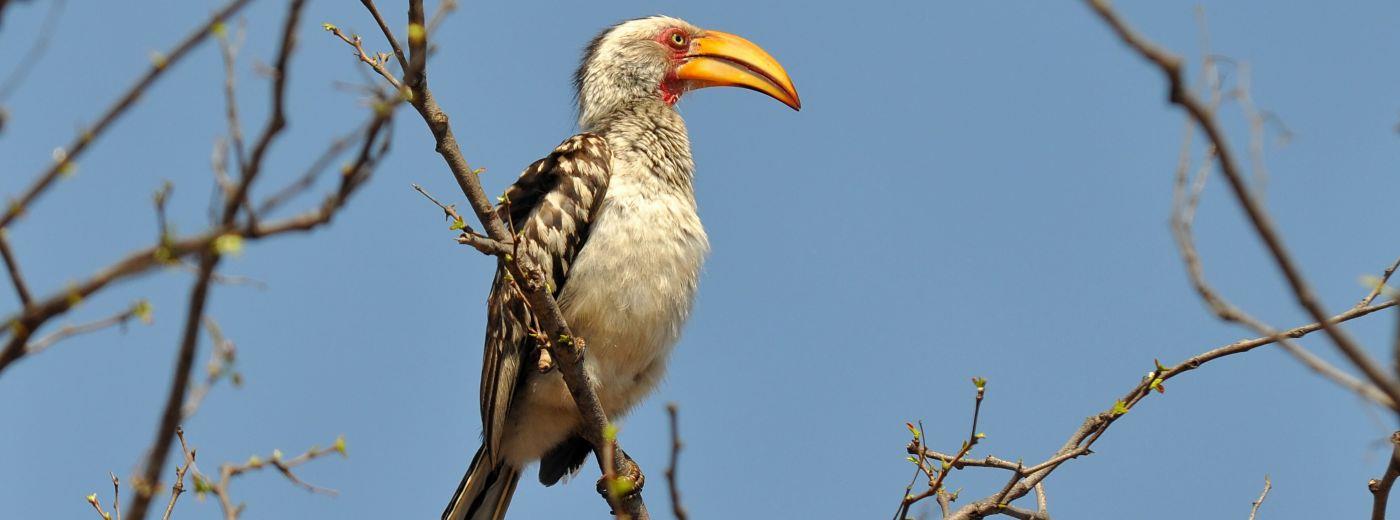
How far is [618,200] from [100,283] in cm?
328

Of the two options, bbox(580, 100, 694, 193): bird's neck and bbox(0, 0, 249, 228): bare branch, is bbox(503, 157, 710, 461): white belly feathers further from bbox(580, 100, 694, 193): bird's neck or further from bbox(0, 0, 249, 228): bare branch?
bbox(0, 0, 249, 228): bare branch

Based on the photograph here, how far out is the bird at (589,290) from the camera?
507 cm

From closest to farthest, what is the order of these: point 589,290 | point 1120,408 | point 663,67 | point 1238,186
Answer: point 1238,186, point 1120,408, point 589,290, point 663,67

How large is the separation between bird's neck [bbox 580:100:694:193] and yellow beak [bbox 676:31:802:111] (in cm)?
46

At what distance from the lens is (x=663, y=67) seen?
667cm

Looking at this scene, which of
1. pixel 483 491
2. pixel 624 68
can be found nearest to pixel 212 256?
pixel 483 491

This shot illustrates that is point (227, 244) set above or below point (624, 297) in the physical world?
below

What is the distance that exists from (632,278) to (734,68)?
2264mm

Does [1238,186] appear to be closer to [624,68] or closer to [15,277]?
[15,277]

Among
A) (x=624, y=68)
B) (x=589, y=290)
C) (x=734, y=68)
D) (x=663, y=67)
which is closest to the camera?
(x=589, y=290)

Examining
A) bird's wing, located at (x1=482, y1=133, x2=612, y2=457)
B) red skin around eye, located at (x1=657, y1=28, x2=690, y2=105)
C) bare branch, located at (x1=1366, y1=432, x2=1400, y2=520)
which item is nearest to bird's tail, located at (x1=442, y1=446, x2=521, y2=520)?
bird's wing, located at (x1=482, y1=133, x2=612, y2=457)

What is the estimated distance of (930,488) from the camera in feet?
13.1

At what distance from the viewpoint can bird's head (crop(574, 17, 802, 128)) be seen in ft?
21.2

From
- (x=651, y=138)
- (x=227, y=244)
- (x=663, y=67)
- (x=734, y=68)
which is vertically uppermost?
(x=734, y=68)
